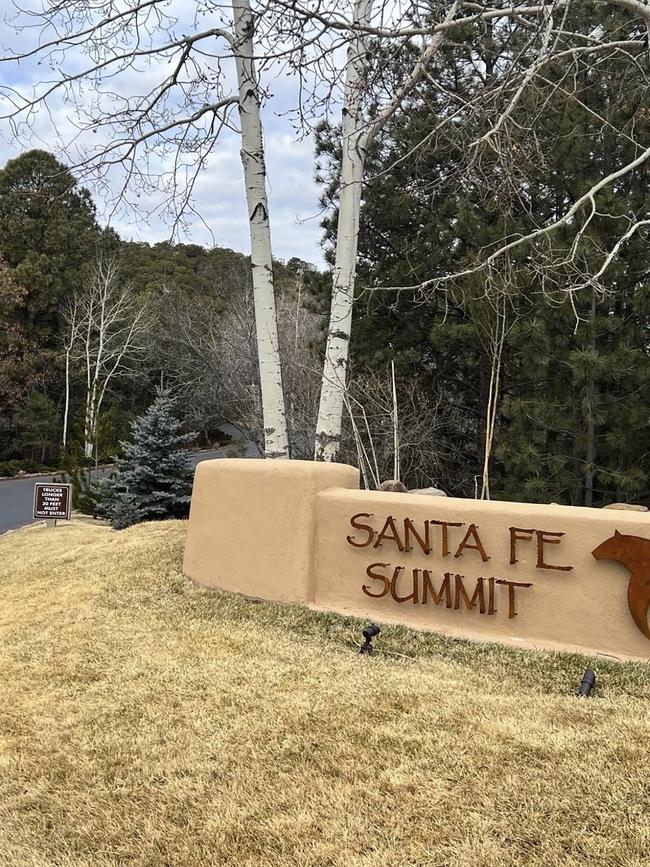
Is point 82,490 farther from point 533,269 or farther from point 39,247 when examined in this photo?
point 39,247

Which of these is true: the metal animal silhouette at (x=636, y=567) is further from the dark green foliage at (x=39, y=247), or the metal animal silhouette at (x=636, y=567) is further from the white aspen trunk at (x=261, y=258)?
the dark green foliage at (x=39, y=247)

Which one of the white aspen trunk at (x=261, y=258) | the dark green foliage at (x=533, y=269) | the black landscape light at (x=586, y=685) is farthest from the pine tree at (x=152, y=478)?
the black landscape light at (x=586, y=685)

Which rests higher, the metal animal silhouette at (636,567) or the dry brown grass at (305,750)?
the metal animal silhouette at (636,567)

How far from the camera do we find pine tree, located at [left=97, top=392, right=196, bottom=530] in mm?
12281

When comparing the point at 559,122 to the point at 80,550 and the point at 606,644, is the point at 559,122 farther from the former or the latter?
the point at 80,550

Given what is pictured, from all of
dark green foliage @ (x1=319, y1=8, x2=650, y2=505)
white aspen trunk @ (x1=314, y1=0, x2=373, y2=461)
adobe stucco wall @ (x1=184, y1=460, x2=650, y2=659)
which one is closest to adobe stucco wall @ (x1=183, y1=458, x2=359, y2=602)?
adobe stucco wall @ (x1=184, y1=460, x2=650, y2=659)

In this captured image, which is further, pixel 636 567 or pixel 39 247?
pixel 39 247

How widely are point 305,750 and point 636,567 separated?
2.49 m

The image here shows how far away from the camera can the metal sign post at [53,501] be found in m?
12.3

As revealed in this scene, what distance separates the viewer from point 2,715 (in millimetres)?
3947

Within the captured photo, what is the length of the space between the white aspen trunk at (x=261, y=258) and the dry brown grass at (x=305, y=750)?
2.32m

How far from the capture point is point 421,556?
5.25 m

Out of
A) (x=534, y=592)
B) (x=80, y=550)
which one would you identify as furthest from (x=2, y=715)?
(x=80, y=550)

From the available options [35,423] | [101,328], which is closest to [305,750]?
[101,328]
